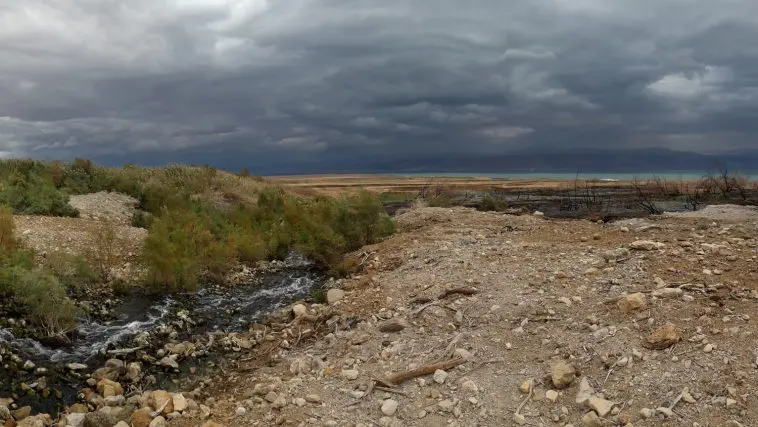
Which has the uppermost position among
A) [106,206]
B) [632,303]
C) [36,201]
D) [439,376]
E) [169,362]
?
[36,201]

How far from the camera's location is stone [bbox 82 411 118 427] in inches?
259

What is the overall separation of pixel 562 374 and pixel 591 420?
77 cm

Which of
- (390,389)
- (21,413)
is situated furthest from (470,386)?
(21,413)

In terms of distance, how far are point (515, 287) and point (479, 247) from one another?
146 inches

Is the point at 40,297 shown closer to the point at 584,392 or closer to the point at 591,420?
the point at 584,392

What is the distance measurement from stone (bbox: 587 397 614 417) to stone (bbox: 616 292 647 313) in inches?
80.5

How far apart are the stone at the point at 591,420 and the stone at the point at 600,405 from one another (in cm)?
7

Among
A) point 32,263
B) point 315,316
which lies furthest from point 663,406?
point 32,263

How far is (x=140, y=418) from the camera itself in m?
6.72

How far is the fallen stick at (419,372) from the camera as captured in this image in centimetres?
712

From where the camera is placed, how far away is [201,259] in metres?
14.3

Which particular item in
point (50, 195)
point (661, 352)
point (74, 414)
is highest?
point (50, 195)

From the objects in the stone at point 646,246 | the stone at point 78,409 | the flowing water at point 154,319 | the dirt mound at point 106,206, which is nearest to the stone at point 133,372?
the flowing water at point 154,319

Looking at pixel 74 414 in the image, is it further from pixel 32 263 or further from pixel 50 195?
pixel 50 195
